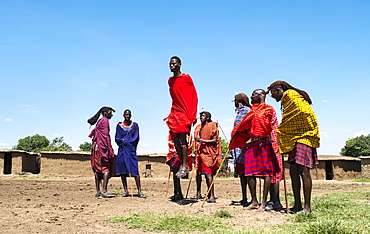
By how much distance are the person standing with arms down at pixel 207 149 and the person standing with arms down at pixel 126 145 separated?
1.67m

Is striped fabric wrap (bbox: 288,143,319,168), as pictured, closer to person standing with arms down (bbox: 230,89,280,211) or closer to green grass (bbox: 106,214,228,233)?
person standing with arms down (bbox: 230,89,280,211)

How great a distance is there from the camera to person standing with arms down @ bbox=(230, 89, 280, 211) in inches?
220

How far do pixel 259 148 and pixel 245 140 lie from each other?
1.15ft

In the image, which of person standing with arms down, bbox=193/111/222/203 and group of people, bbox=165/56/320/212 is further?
person standing with arms down, bbox=193/111/222/203

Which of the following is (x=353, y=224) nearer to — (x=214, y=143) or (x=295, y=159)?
(x=295, y=159)

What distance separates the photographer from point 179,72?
6.46 metres

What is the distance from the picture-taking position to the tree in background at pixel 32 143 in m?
54.2

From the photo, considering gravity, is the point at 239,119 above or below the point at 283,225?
above

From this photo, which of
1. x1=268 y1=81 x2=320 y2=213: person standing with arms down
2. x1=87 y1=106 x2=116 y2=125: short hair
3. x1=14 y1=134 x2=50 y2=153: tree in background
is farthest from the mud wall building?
x1=14 y1=134 x2=50 y2=153: tree in background

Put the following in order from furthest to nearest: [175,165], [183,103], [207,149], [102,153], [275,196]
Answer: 1. [102,153]
2. [175,165]
3. [207,149]
4. [183,103]
5. [275,196]

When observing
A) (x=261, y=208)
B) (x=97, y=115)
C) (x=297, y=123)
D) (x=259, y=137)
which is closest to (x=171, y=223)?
(x=261, y=208)

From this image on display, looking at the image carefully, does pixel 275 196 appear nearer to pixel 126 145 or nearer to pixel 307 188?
pixel 307 188

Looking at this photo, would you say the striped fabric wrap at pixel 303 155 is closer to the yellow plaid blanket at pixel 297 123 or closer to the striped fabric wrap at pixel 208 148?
the yellow plaid blanket at pixel 297 123

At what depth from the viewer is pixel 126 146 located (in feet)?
26.6
